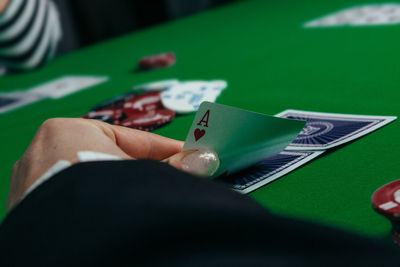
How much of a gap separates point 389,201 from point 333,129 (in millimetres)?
683

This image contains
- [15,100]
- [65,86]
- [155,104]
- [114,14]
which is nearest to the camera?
[155,104]

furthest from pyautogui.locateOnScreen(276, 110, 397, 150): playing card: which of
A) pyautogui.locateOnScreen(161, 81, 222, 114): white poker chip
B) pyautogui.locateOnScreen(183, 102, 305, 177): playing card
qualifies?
pyautogui.locateOnScreen(161, 81, 222, 114): white poker chip

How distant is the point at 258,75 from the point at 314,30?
96 cm

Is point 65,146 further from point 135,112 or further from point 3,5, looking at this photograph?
point 3,5

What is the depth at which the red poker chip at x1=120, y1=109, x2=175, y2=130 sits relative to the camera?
1.84m

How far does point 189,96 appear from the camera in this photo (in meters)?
2.10

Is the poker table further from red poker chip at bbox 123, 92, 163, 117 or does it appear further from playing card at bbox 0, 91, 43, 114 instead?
red poker chip at bbox 123, 92, 163, 117

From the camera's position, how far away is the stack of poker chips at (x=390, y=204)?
0.74 metres

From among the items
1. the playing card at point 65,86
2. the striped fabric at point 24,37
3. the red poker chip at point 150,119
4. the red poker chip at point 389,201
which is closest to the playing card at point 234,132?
the red poker chip at point 389,201

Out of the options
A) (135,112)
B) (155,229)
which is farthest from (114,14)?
(155,229)

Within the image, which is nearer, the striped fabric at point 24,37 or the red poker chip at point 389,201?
the red poker chip at point 389,201

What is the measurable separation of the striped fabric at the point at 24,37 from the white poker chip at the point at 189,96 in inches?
99.0

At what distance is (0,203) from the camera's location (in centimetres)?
144

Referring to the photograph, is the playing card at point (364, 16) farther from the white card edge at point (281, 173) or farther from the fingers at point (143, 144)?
the fingers at point (143, 144)
